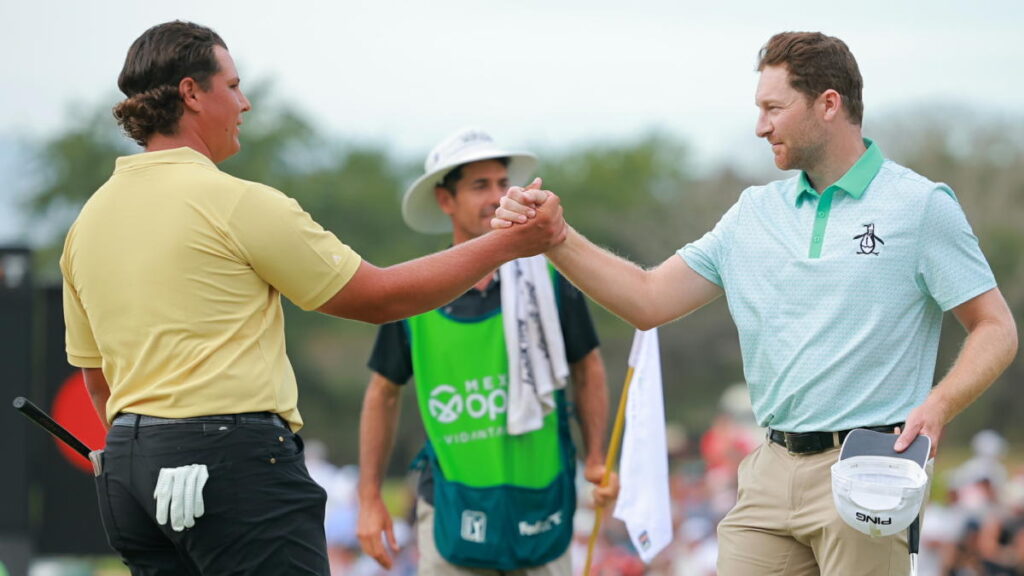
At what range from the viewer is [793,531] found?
399cm

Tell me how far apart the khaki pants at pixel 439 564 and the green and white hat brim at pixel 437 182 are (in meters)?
1.35

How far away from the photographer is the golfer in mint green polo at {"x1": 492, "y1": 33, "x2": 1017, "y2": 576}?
3.86 meters

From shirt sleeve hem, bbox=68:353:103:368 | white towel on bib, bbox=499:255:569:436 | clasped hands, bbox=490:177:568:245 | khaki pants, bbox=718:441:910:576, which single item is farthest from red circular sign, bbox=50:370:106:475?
khaki pants, bbox=718:441:910:576

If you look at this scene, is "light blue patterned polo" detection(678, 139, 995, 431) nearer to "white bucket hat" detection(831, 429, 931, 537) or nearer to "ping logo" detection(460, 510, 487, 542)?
"white bucket hat" detection(831, 429, 931, 537)

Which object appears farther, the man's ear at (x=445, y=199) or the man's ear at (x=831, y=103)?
the man's ear at (x=445, y=199)

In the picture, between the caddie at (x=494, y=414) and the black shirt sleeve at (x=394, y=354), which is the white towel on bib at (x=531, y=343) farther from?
the black shirt sleeve at (x=394, y=354)

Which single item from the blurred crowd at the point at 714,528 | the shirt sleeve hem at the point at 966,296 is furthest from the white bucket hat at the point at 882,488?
the blurred crowd at the point at 714,528

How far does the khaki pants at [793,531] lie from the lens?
3.83 m

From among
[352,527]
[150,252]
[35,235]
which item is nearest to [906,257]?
[150,252]

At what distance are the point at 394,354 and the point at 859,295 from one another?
2.28m

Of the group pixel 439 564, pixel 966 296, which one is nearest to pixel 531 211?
pixel 966 296

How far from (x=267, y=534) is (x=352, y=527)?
937cm

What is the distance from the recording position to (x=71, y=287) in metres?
3.87

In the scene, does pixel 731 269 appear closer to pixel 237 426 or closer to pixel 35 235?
pixel 237 426
